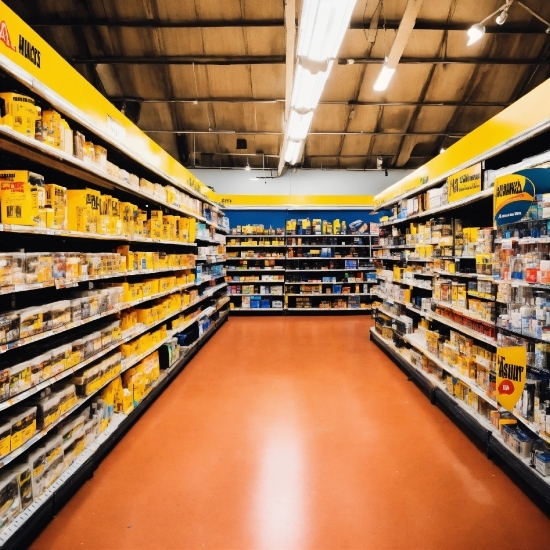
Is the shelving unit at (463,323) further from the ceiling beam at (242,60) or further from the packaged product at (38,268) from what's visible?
the ceiling beam at (242,60)

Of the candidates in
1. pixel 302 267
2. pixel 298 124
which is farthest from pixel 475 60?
pixel 302 267

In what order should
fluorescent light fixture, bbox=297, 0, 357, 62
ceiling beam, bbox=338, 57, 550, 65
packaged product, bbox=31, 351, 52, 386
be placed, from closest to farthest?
packaged product, bbox=31, 351, 52, 386, fluorescent light fixture, bbox=297, 0, 357, 62, ceiling beam, bbox=338, 57, 550, 65

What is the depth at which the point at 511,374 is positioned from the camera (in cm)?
267

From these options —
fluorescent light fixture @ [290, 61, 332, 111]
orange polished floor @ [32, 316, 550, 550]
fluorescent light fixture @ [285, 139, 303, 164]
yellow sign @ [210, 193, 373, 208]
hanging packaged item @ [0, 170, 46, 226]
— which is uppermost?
fluorescent light fixture @ [285, 139, 303, 164]

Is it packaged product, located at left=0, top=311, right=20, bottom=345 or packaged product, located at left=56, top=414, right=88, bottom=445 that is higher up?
packaged product, located at left=0, top=311, right=20, bottom=345

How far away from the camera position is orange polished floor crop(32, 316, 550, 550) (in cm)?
223

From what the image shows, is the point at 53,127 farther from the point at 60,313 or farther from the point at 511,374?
the point at 511,374

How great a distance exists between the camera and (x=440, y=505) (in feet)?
8.18

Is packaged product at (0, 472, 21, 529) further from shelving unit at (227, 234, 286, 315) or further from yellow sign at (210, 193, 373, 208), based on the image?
yellow sign at (210, 193, 373, 208)

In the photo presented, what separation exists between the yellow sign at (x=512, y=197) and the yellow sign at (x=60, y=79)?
10.4 feet

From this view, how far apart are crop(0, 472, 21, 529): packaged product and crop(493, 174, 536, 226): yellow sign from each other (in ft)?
11.7

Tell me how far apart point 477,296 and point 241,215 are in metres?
8.50

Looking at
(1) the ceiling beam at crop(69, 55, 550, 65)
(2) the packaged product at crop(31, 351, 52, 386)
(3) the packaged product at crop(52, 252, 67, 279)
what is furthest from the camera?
(1) the ceiling beam at crop(69, 55, 550, 65)

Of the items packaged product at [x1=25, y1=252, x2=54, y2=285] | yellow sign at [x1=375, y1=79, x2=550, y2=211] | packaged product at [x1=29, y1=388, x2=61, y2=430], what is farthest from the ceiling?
packaged product at [x1=29, y1=388, x2=61, y2=430]
